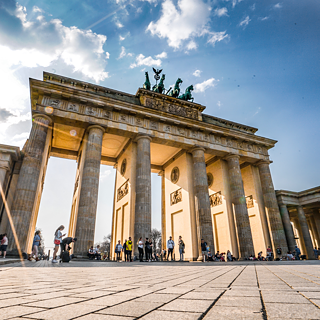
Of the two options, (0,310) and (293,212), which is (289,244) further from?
(0,310)

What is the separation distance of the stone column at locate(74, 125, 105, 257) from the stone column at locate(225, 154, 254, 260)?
13.3 meters

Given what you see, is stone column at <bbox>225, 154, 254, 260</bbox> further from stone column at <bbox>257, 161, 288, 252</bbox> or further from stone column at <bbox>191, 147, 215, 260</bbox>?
stone column at <bbox>191, 147, 215, 260</bbox>

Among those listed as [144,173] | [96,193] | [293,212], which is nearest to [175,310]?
[96,193]

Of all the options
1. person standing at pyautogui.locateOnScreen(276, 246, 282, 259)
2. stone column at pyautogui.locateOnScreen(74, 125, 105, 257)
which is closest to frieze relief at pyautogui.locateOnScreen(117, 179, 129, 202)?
stone column at pyautogui.locateOnScreen(74, 125, 105, 257)

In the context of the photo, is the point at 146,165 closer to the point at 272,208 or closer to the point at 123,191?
the point at 123,191

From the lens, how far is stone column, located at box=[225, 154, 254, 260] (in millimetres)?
21156

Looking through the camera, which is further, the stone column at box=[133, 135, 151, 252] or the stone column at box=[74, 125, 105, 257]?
the stone column at box=[133, 135, 151, 252]

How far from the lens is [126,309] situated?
139 cm

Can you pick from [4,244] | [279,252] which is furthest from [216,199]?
[4,244]

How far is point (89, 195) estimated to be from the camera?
54.1ft

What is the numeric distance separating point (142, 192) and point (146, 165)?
7.58ft

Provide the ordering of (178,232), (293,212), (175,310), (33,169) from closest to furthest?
(175,310), (33,169), (178,232), (293,212)

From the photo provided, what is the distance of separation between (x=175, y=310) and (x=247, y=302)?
1.70 feet

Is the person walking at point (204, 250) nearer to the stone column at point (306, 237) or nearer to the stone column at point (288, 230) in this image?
the stone column at point (288, 230)
